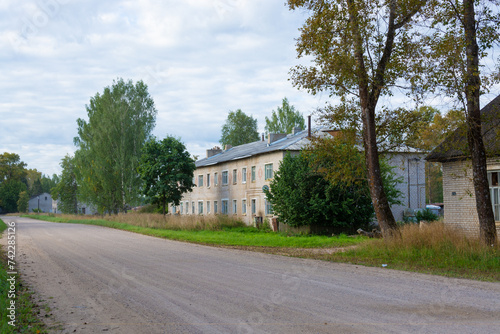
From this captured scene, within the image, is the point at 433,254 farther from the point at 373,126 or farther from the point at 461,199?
the point at 461,199

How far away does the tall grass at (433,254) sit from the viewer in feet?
40.9

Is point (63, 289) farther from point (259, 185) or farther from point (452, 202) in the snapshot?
point (259, 185)

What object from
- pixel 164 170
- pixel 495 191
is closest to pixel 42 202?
pixel 164 170

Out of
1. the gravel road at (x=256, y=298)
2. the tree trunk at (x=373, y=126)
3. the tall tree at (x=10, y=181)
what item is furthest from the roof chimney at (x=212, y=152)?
the tall tree at (x=10, y=181)

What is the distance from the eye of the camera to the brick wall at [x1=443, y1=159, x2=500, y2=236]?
19.6 m

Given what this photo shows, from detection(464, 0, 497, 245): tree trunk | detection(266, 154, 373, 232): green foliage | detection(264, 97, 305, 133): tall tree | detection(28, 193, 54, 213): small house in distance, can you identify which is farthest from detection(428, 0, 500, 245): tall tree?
detection(28, 193, 54, 213): small house in distance

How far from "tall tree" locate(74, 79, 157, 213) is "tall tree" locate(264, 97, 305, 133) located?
21.7m

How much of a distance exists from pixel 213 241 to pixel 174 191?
73.2 feet

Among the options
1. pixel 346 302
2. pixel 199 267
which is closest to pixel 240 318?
pixel 346 302

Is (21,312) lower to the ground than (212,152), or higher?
lower

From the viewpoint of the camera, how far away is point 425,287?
966 centimetres

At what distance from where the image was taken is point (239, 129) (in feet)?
256

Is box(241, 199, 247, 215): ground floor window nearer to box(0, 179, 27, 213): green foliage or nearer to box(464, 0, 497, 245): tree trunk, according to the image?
box(464, 0, 497, 245): tree trunk

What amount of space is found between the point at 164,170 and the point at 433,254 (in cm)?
3421
